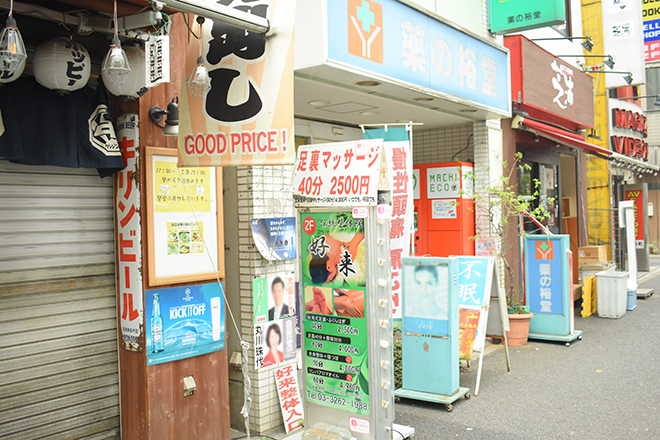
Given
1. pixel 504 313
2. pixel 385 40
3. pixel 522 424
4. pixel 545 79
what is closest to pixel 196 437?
pixel 522 424

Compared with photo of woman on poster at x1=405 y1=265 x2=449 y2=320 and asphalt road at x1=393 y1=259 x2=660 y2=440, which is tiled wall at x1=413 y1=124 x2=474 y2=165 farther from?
photo of woman on poster at x1=405 y1=265 x2=449 y2=320

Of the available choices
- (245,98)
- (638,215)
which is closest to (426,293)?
(245,98)

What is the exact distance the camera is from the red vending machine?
10.0 metres

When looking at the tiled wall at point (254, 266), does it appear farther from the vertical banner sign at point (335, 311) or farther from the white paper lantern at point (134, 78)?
the white paper lantern at point (134, 78)

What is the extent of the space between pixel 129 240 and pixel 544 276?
22.7ft

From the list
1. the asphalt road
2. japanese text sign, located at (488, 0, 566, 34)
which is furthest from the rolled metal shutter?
japanese text sign, located at (488, 0, 566, 34)

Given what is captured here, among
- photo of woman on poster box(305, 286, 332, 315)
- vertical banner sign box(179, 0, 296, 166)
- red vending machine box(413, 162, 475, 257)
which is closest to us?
vertical banner sign box(179, 0, 296, 166)

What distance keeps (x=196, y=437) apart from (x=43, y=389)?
138cm

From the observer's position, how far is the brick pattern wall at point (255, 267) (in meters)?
5.40

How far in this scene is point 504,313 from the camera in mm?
6883

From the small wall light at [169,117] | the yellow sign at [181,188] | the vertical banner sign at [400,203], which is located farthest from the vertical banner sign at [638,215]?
the small wall light at [169,117]

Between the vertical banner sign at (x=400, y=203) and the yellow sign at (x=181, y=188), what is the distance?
8.89 feet

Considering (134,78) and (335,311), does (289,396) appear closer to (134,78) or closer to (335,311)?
(335,311)

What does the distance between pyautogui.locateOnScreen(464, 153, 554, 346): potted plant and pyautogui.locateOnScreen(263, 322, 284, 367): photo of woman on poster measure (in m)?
4.59
